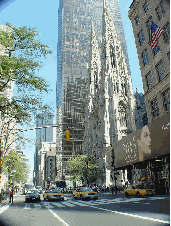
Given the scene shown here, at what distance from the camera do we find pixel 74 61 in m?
93.4

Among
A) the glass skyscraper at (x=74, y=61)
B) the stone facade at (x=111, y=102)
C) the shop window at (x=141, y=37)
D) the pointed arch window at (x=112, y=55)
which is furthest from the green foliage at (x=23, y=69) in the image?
the glass skyscraper at (x=74, y=61)

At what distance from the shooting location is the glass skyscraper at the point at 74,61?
87012 millimetres

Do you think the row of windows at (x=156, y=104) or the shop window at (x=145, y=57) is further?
the shop window at (x=145, y=57)

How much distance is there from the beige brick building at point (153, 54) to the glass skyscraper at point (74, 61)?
187 ft

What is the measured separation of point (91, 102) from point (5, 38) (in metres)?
66.9

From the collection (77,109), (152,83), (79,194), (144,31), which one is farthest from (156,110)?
(77,109)

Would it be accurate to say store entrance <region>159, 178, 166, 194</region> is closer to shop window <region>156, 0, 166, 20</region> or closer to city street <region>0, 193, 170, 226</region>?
city street <region>0, 193, 170, 226</region>

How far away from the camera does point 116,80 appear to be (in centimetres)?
6194

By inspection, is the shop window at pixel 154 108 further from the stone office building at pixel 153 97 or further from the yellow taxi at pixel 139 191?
the yellow taxi at pixel 139 191

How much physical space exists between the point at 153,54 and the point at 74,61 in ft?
232

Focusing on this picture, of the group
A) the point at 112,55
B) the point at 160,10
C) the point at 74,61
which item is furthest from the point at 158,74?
the point at 74,61

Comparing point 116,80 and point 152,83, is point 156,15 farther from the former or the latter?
point 116,80

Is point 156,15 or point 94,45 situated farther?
point 94,45

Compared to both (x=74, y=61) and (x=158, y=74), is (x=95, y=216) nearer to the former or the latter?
(x=158, y=74)
